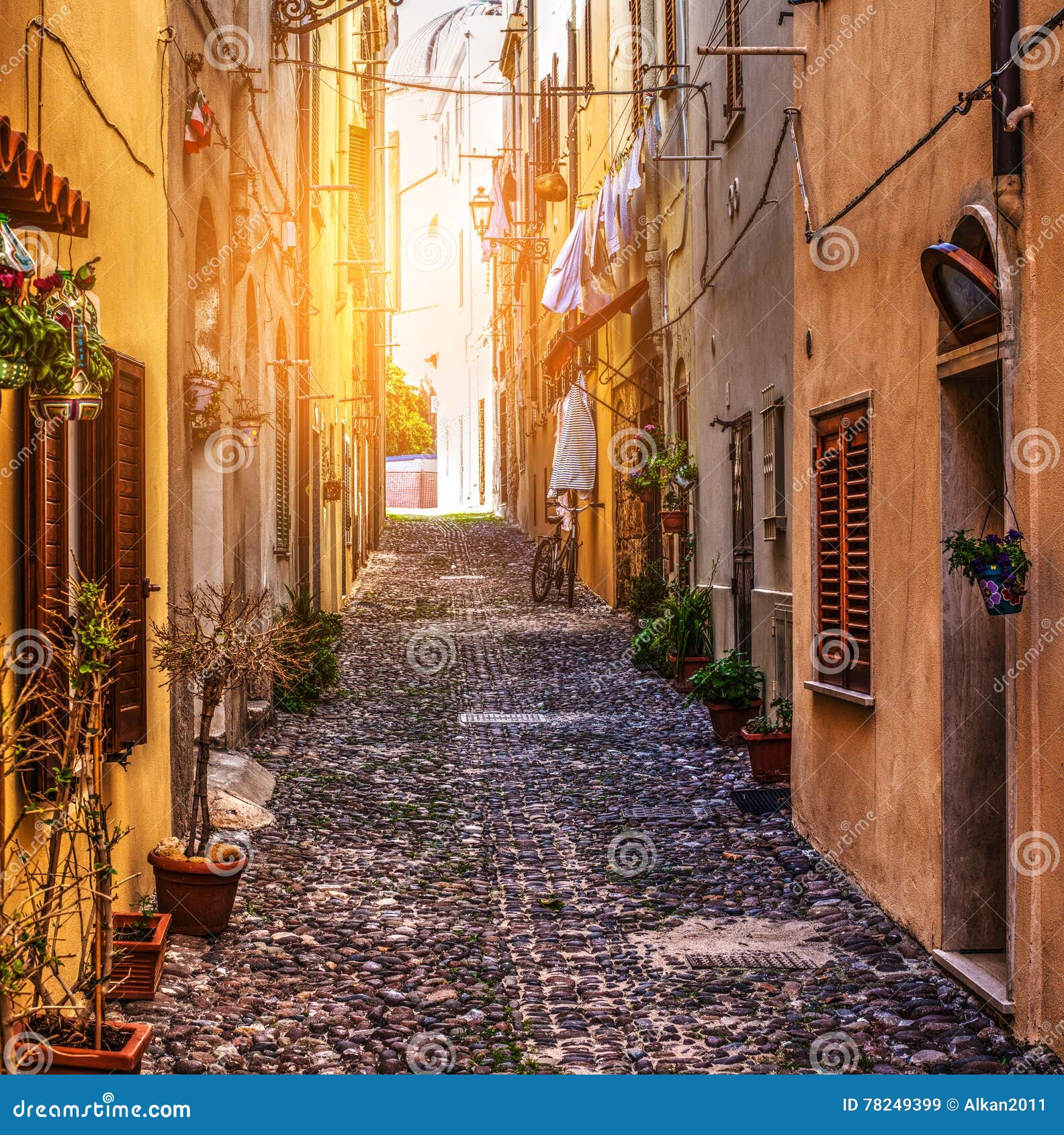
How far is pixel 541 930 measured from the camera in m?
6.03

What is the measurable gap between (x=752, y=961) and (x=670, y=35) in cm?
1113

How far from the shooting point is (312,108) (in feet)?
53.0

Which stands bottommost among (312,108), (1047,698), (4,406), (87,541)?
(1047,698)

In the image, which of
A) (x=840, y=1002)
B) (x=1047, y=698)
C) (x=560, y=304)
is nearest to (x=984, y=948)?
(x=840, y=1002)

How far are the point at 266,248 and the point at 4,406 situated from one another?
8.07m

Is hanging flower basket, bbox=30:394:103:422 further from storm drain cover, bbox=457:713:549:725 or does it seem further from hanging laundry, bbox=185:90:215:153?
storm drain cover, bbox=457:713:549:725

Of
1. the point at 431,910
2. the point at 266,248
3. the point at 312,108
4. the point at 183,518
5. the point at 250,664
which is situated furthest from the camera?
the point at 312,108

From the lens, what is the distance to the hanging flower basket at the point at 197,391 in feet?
25.2

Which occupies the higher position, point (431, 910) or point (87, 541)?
point (87, 541)

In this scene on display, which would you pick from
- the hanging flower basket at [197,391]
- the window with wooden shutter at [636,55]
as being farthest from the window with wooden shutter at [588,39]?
the hanging flower basket at [197,391]

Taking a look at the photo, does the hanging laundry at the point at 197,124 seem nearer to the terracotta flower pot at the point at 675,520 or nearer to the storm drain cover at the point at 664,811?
the storm drain cover at the point at 664,811

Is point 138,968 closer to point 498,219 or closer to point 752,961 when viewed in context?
point 752,961

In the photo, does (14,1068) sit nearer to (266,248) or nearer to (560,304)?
(266,248)

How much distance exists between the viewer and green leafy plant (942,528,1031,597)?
4.29m
